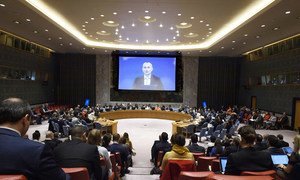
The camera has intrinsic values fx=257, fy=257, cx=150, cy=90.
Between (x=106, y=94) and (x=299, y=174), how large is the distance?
881 inches

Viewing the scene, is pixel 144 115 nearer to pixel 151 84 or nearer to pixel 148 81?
pixel 151 84

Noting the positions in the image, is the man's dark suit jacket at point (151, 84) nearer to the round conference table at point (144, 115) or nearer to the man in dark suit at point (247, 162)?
the round conference table at point (144, 115)

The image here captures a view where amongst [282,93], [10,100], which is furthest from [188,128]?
[10,100]

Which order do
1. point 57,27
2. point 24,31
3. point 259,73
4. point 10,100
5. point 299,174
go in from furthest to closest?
point 259,73
point 24,31
point 57,27
point 299,174
point 10,100

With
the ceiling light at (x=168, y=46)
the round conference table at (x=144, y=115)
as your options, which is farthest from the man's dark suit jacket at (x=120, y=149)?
the round conference table at (x=144, y=115)

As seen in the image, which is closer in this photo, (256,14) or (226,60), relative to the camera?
(256,14)

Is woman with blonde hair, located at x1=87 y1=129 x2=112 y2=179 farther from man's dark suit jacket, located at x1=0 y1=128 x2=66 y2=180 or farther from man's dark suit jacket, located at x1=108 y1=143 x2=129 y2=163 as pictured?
man's dark suit jacket, located at x1=0 y1=128 x2=66 y2=180

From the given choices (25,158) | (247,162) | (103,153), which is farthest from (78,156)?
(247,162)

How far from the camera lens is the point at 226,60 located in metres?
23.9

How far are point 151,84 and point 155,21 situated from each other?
10040mm

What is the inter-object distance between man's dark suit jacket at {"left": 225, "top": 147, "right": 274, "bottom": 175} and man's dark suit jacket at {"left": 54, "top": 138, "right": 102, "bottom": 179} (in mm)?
1351

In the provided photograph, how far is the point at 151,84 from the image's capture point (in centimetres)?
2242

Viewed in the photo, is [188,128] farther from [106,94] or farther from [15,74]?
[106,94]

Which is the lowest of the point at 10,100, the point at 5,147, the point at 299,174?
the point at 299,174
